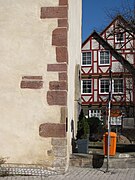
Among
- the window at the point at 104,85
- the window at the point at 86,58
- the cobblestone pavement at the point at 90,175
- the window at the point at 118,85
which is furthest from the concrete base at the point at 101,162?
the window at the point at 86,58

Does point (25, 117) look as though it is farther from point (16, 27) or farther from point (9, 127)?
point (16, 27)

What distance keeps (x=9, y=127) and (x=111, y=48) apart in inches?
1110

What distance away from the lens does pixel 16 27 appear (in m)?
9.52

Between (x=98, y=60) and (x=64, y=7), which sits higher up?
(x=98, y=60)

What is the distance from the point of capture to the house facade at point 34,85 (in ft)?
30.0

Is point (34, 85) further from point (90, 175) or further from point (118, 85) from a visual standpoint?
point (118, 85)

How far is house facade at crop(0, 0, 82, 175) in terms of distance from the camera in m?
9.13

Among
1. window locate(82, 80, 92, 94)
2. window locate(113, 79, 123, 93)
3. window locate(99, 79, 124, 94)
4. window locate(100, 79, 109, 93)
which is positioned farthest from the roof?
window locate(82, 80, 92, 94)

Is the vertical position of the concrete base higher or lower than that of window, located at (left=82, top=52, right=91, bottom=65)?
lower

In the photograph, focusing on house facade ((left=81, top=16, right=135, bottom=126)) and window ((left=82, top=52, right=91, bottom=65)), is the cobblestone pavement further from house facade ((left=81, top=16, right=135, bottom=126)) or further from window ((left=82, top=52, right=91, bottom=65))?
window ((left=82, top=52, right=91, bottom=65))

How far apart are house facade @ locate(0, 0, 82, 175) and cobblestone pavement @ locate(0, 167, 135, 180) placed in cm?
30

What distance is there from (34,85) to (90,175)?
8.50ft

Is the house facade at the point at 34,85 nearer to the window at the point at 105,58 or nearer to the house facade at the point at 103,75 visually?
the house facade at the point at 103,75

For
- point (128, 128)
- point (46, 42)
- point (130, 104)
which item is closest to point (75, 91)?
point (46, 42)
